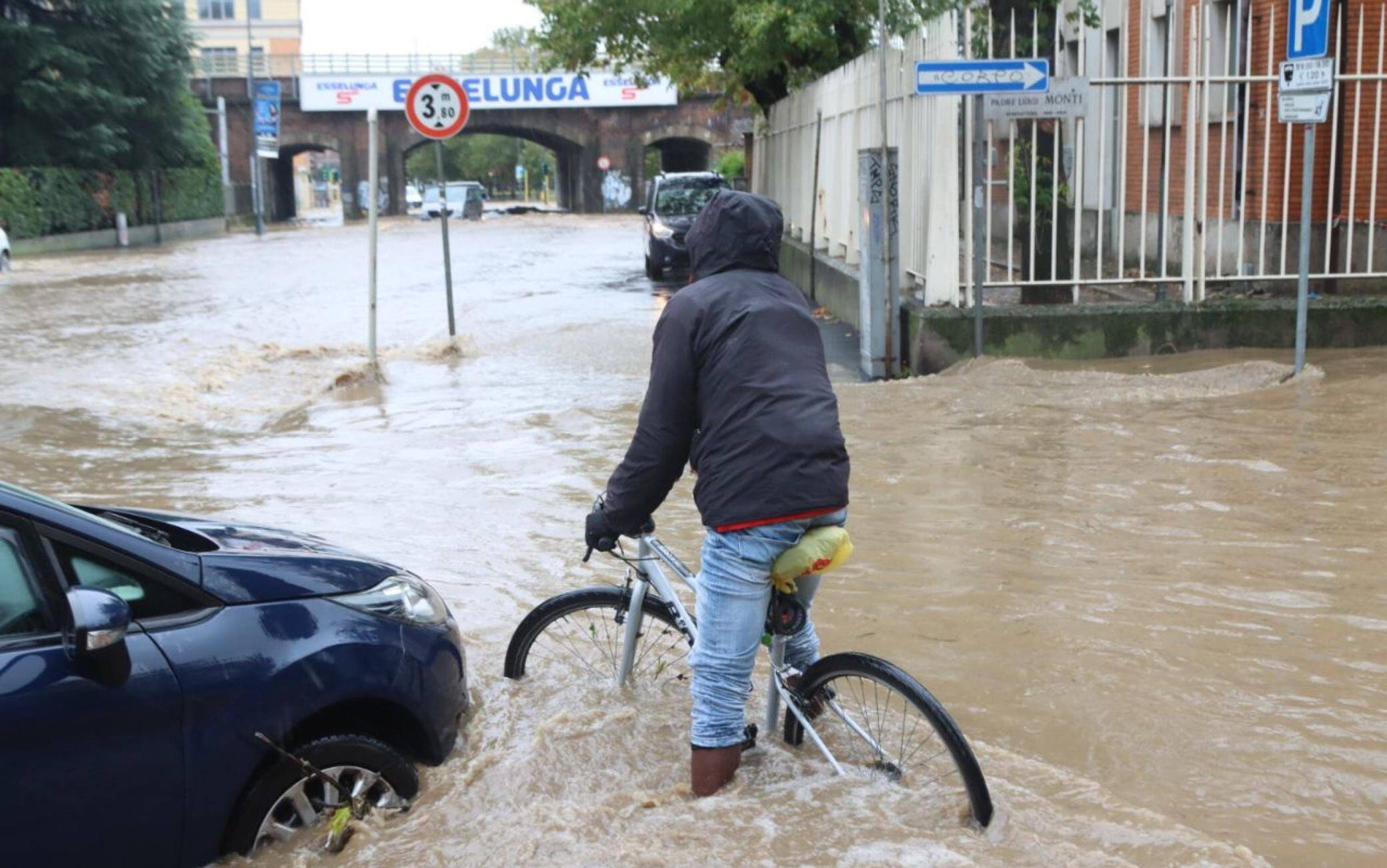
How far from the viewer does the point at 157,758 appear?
141 inches

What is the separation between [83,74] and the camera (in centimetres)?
4262

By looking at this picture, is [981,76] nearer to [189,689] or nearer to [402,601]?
[402,601]

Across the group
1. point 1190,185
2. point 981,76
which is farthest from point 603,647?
point 1190,185

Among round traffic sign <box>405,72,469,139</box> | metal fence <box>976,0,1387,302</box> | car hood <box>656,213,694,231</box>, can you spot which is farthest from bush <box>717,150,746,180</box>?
round traffic sign <box>405,72,469,139</box>

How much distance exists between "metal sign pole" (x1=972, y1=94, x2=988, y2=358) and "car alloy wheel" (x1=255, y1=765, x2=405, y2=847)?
8.28 m

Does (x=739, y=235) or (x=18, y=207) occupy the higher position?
(x=18, y=207)

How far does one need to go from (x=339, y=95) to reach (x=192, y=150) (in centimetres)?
1652

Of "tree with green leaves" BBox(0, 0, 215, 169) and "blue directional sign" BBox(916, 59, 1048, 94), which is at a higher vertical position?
"tree with green leaves" BBox(0, 0, 215, 169)

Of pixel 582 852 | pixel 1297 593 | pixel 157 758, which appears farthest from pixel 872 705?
pixel 1297 593

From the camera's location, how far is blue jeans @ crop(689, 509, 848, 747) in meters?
3.95

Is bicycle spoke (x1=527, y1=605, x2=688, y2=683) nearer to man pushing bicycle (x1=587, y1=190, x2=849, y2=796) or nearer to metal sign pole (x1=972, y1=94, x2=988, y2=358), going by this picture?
man pushing bicycle (x1=587, y1=190, x2=849, y2=796)

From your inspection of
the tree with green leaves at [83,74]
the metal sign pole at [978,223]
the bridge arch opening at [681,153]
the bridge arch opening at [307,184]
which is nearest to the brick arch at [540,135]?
the bridge arch opening at [681,153]

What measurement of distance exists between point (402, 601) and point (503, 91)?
63.8 meters

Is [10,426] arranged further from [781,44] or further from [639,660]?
[781,44]
